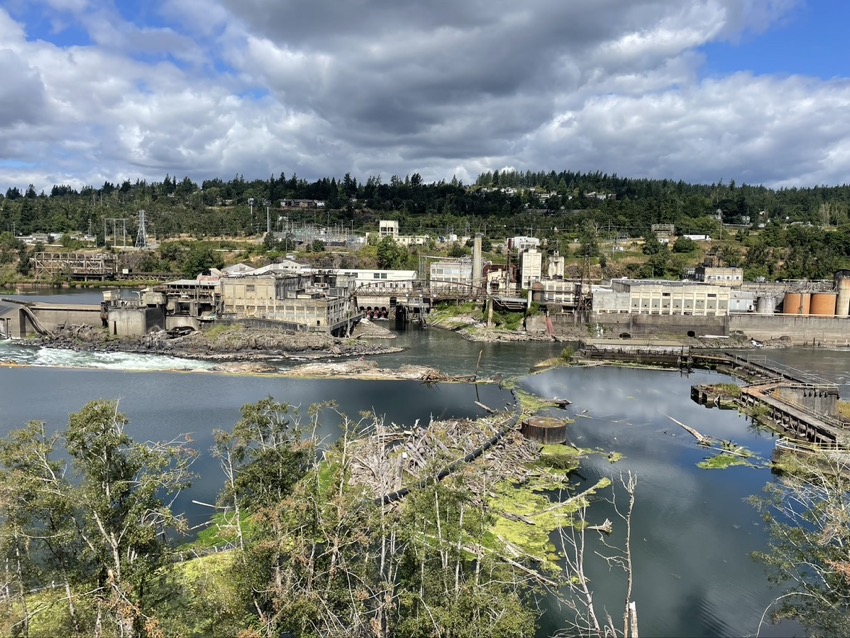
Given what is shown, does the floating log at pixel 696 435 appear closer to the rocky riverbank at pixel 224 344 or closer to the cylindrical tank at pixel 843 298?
the rocky riverbank at pixel 224 344

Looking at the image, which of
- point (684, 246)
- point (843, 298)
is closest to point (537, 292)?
point (843, 298)

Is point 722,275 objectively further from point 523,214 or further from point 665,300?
point 523,214

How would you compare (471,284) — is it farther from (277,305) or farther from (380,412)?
(380,412)

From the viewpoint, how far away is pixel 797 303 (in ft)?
142

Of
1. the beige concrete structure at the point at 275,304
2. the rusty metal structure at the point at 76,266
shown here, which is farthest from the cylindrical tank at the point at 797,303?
the rusty metal structure at the point at 76,266

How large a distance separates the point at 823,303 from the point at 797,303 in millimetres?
1633

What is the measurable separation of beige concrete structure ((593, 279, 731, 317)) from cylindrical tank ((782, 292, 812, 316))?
195 inches

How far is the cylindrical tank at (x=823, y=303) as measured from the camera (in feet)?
140

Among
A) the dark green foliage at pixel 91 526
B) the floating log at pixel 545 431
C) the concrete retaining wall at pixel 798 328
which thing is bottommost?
the floating log at pixel 545 431

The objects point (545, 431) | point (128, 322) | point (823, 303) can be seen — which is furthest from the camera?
point (823, 303)

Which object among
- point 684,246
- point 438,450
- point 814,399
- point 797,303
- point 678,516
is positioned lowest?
point 678,516

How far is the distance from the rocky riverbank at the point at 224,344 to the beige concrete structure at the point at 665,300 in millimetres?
17452

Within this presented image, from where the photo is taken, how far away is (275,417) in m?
9.70

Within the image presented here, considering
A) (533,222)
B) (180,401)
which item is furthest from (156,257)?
(180,401)
